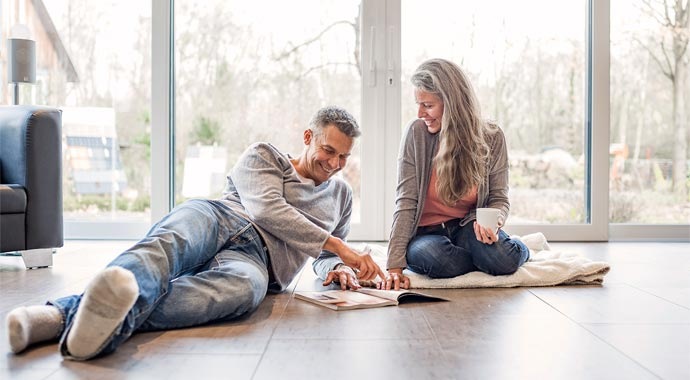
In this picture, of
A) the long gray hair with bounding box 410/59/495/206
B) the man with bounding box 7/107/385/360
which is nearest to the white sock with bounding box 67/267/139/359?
the man with bounding box 7/107/385/360

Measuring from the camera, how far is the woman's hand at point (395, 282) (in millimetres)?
2402

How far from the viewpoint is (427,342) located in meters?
1.67

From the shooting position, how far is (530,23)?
14.0 feet

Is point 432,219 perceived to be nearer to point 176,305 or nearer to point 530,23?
point 176,305

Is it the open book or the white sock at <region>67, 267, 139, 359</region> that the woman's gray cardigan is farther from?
the white sock at <region>67, 267, 139, 359</region>

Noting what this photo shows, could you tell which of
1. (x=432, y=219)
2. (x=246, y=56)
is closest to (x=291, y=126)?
(x=246, y=56)

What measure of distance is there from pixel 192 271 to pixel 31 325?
1.79ft

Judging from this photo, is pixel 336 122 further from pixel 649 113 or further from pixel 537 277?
pixel 649 113

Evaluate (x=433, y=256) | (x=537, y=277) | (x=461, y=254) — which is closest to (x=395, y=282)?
(x=433, y=256)

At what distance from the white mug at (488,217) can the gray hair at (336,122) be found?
1.52 feet

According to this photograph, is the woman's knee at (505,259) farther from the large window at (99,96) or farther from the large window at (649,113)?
the large window at (99,96)

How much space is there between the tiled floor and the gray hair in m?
0.55

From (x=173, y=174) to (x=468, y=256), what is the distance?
223 centimetres

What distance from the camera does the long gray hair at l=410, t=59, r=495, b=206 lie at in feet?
8.14
